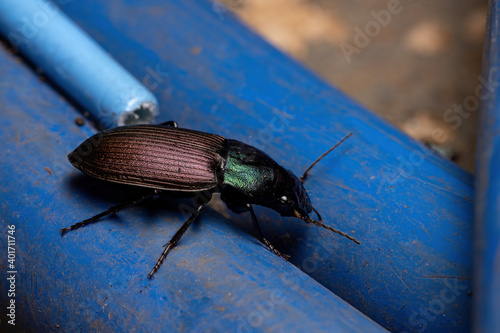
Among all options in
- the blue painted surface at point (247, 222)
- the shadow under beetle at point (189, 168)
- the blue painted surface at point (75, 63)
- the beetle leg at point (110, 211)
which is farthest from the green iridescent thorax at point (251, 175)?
the blue painted surface at point (75, 63)

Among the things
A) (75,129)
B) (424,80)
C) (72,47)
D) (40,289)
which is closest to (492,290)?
(40,289)

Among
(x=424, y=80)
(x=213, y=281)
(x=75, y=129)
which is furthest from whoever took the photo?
(x=424, y=80)

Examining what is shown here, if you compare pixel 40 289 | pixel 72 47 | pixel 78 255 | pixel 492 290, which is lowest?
pixel 40 289

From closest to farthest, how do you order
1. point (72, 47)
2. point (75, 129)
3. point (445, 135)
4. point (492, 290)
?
point (492, 290) < point (75, 129) < point (72, 47) < point (445, 135)

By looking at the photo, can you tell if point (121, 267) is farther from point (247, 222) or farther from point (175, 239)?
point (247, 222)

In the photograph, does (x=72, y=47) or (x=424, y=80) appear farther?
(x=424, y=80)

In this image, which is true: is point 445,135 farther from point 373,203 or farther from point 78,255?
point 78,255

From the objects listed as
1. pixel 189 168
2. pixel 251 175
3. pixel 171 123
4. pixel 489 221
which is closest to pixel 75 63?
pixel 171 123

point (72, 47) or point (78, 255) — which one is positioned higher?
point (72, 47)
